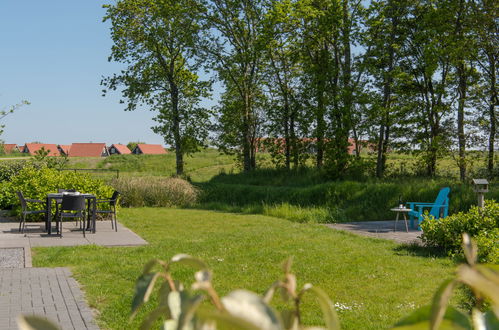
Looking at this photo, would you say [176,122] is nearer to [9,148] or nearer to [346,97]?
[346,97]

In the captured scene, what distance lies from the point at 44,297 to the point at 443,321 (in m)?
5.87

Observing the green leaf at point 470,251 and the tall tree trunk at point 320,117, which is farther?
the tall tree trunk at point 320,117

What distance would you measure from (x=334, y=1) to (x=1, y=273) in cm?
1767

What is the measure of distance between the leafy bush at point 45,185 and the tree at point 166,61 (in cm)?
1367

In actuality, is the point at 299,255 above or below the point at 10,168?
below

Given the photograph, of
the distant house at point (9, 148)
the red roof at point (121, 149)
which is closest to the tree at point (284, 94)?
the distant house at point (9, 148)

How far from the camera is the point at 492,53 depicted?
19.1 meters

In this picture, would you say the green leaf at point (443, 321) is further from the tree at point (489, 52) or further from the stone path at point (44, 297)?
the tree at point (489, 52)

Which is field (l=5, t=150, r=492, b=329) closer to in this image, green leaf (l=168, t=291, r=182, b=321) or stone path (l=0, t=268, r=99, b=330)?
stone path (l=0, t=268, r=99, b=330)

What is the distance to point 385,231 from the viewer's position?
11602 mm

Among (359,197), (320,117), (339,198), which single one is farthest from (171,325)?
(320,117)

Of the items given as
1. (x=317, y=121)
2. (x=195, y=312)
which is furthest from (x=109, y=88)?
(x=195, y=312)

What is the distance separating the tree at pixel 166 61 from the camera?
26875 millimetres

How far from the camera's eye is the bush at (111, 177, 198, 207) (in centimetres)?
1862
